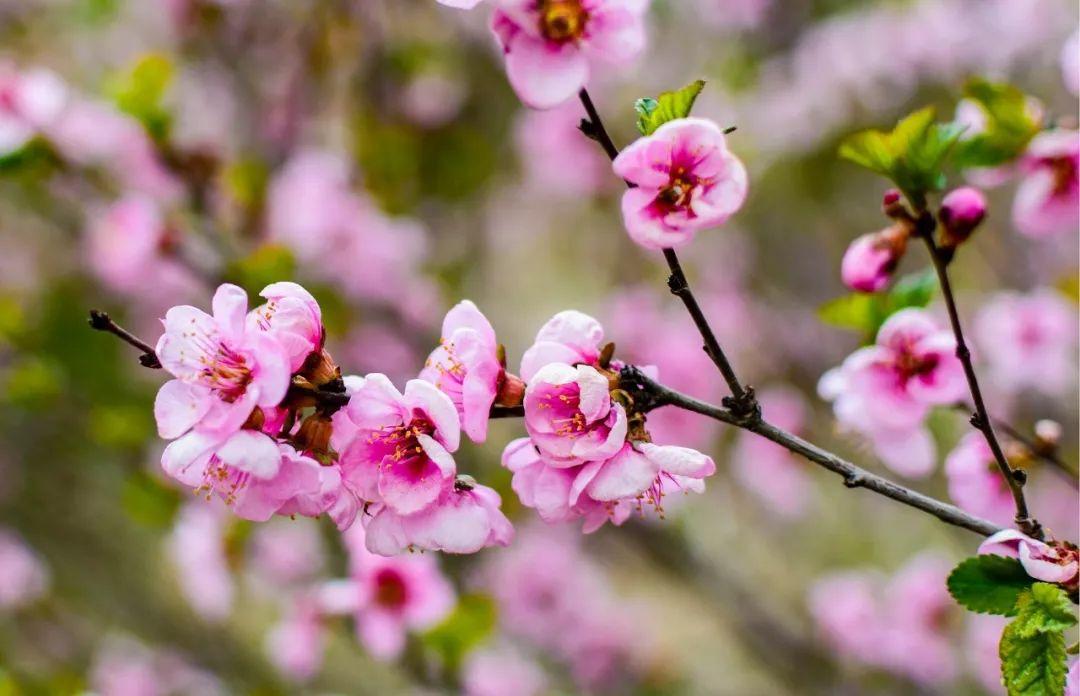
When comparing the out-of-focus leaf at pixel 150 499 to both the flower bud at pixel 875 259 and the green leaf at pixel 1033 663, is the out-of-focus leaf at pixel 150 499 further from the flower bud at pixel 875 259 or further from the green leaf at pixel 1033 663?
the green leaf at pixel 1033 663

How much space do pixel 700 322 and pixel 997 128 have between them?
0.48 metres

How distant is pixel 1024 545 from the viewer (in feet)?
2.01

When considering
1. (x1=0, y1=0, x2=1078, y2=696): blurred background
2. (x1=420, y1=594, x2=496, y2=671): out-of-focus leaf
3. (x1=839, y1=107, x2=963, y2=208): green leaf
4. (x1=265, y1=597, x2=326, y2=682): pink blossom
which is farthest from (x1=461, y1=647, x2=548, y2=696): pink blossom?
(x1=839, y1=107, x2=963, y2=208): green leaf

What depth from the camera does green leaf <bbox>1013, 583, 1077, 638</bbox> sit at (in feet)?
1.90

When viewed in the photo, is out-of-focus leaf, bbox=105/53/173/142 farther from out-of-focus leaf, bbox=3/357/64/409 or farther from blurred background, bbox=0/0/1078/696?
out-of-focus leaf, bbox=3/357/64/409

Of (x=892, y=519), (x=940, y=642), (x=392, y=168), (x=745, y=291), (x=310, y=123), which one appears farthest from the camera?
(x=892, y=519)

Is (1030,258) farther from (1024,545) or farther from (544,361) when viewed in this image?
(544,361)

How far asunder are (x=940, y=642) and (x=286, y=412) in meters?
1.58

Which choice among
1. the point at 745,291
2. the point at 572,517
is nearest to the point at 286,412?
the point at 572,517

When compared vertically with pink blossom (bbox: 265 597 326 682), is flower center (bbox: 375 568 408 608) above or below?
above

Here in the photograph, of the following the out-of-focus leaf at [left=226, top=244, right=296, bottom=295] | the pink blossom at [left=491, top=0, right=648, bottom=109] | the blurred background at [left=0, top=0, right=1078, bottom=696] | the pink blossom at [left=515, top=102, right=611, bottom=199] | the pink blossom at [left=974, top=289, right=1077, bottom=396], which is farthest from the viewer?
the pink blossom at [left=515, top=102, right=611, bottom=199]

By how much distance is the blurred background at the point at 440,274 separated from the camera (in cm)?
162

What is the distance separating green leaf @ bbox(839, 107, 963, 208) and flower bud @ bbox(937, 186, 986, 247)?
2 centimetres

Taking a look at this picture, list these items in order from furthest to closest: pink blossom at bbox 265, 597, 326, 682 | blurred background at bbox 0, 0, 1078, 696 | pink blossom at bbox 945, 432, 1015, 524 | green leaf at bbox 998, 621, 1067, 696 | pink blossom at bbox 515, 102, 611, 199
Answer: pink blossom at bbox 515, 102, 611, 199
blurred background at bbox 0, 0, 1078, 696
pink blossom at bbox 265, 597, 326, 682
pink blossom at bbox 945, 432, 1015, 524
green leaf at bbox 998, 621, 1067, 696
